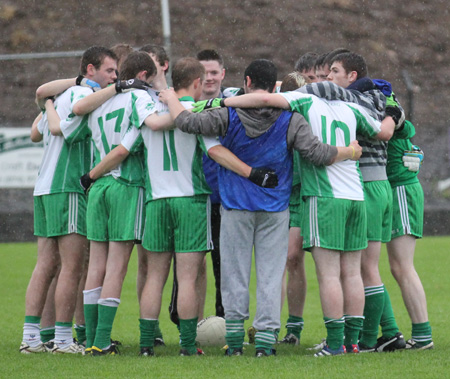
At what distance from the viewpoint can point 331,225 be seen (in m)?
6.30

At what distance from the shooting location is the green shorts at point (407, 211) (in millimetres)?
6977

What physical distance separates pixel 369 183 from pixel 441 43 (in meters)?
19.7

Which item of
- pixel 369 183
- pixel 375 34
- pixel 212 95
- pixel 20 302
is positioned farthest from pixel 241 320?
pixel 375 34

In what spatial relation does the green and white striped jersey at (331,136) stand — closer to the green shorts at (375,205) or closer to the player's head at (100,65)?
the green shorts at (375,205)

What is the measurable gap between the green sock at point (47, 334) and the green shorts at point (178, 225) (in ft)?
4.44

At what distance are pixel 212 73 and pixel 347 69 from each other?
156 cm

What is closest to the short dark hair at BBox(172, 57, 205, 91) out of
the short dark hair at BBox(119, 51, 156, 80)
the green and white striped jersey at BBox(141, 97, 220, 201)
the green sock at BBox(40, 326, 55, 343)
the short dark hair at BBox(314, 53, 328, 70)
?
the green and white striped jersey at BBox(141, 97, 220, 201)

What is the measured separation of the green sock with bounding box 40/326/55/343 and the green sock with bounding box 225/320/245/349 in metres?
1.62

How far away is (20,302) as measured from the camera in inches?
399

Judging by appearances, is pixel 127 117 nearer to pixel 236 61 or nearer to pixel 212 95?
pixel 212 95

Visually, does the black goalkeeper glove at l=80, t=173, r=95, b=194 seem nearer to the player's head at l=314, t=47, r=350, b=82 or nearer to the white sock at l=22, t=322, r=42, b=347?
the white sock at l=22, t=322, r=42, b=347

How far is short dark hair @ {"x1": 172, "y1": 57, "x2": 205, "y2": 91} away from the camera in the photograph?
255 inches

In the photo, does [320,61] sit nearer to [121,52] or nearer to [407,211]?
[407,211]

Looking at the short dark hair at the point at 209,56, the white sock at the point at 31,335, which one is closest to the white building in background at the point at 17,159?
the short dark hair at the point at 209,56
